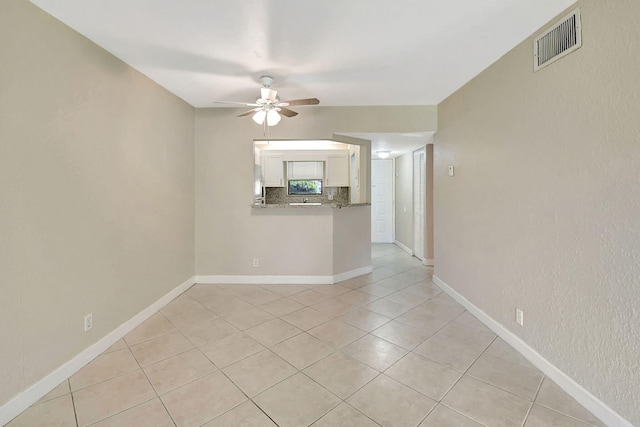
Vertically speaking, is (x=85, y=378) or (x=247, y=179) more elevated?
(x=247, y=179)

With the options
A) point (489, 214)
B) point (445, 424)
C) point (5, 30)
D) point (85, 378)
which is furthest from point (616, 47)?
point (85, 378)

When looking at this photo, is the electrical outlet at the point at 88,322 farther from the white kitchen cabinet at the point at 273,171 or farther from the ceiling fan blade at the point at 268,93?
the white kitchen cabinet at the point at 273,171

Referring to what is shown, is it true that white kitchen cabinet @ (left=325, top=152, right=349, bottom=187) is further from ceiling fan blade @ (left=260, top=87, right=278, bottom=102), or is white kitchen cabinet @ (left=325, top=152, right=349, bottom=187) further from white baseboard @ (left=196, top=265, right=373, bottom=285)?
ceiling fan blade @ (left=260, top=87, right=278, bottom=102)

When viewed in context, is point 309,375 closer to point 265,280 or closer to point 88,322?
point 88,322

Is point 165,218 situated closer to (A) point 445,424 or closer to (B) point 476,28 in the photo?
(A) point 445,424

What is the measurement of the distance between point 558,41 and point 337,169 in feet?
13.2

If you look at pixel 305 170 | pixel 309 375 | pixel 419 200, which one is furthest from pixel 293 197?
pixel 309 375

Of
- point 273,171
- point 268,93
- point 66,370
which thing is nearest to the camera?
point 66,370

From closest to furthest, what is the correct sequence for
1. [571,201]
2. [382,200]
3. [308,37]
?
1. [571,201]
2. [308,37]
3. [382,200]

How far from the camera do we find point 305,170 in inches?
235

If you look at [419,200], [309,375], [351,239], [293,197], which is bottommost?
[309,375]

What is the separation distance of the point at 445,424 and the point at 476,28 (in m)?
2.65

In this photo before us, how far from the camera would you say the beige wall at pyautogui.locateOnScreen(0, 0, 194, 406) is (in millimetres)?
1648

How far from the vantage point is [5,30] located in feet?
5.28
